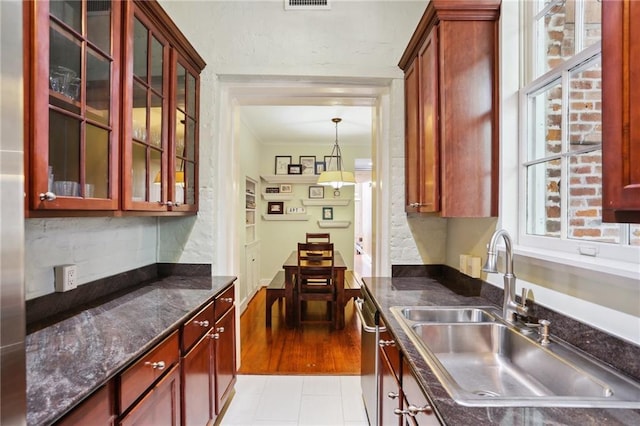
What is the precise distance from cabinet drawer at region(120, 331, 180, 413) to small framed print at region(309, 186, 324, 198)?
503cm

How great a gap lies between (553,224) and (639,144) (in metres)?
0.97

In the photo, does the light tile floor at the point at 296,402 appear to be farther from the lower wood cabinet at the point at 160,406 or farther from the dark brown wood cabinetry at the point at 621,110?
the dark brown wood cabinetry at the point at 621,110

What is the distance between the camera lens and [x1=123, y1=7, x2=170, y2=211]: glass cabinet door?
62.9 inches

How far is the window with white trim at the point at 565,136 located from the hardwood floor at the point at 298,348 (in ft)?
6.94

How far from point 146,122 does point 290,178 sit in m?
4.51

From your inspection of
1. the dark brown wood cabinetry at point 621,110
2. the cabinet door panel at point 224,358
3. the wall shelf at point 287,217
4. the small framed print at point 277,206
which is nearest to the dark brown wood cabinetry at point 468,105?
the dark brown wood cabinetry at point 621,110

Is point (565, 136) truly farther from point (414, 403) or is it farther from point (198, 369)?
point (198, 369)

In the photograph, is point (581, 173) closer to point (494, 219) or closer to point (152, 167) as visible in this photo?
point (494, 219)

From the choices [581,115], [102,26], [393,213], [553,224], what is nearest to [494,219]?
[553,224]

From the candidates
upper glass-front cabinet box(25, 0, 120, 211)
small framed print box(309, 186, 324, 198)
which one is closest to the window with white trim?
upper glass-front cabinet box(25, 0, 120, 211)

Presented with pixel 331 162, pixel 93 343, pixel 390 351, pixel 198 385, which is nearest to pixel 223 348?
pixel 198 385

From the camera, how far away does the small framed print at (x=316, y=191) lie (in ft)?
21.1

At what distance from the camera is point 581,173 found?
4.55ft

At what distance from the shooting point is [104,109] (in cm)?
142
